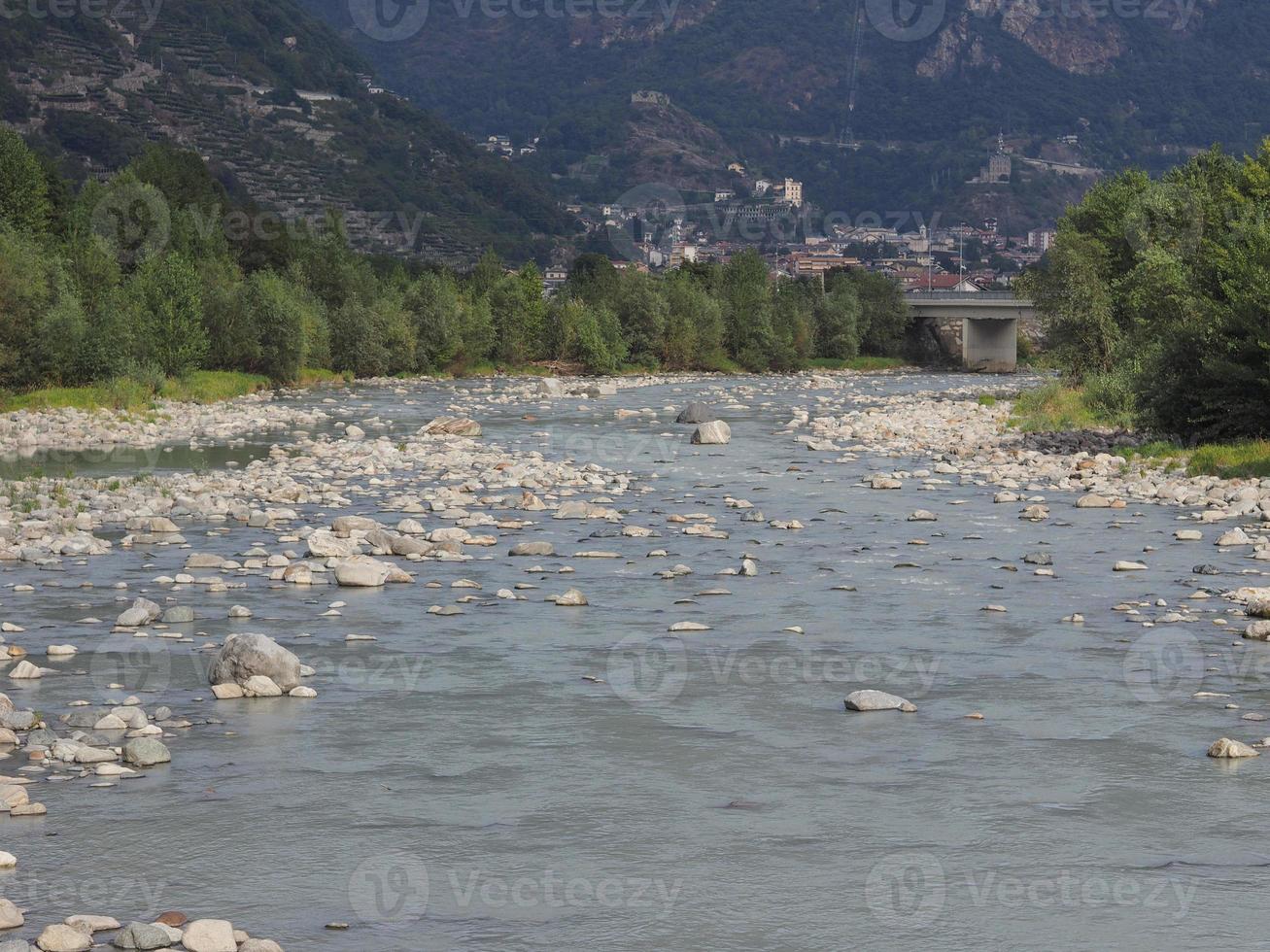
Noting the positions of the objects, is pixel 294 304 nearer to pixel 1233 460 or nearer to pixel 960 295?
pixel 1233 460

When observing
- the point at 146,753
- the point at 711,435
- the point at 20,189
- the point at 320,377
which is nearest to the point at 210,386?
the point at 320,377

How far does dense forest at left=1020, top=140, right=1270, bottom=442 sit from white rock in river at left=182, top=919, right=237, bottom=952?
33286 millimetres

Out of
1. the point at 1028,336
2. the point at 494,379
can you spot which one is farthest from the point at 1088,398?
the point at 1028,336

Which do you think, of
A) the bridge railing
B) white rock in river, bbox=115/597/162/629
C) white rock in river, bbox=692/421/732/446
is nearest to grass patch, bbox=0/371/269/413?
white rock in river, bbox=692/421/732/446

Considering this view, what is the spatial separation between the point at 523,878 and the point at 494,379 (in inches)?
3719

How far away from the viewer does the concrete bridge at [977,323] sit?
142 meters

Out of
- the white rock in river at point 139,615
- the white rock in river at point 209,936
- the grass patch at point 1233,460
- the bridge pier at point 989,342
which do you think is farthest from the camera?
the bridge pier at point 989,342

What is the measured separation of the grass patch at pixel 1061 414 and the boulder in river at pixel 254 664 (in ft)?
123

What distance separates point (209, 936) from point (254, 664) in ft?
24.0

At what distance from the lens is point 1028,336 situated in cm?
15638

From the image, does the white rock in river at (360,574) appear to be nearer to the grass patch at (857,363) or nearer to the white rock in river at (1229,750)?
the white rock in river at (1229,750)

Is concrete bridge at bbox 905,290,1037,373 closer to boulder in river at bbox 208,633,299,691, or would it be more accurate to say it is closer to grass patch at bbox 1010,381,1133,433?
grass patch at bbox 1010,381,1133,433

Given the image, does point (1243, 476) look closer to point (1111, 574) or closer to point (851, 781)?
point (1111, 574)

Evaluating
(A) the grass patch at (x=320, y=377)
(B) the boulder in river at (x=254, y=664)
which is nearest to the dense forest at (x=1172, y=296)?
(B) the boulder in river at (x=254, y=664)
